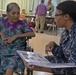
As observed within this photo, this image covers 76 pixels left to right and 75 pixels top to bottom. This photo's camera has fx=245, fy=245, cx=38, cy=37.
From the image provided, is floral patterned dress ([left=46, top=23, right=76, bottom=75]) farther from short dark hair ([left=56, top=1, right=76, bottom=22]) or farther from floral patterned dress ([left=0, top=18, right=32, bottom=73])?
floral patterned dress ([left=0, top=18, right=32, bottom=73])

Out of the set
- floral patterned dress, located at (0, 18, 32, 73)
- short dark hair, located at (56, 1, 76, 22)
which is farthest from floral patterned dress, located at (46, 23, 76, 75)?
floral patterned dress, located at (0, 18, 32, 73)

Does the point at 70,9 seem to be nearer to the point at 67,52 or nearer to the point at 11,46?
the point at 67,52

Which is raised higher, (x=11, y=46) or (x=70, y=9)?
(x=70, y=9)

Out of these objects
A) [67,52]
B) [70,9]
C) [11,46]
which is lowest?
[11,46]

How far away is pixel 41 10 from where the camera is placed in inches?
385

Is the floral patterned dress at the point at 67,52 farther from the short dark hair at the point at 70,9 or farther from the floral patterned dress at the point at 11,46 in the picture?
the floral patterned dress at the point at 11,46

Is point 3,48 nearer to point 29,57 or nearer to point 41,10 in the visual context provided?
point 29,57

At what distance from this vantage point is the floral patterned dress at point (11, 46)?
8.96ft

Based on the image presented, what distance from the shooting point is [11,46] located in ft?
9.35

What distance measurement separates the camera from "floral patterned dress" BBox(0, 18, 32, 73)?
273 centimetres

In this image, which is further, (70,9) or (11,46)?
(11,46)

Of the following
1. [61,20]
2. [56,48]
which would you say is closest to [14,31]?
[56,48]

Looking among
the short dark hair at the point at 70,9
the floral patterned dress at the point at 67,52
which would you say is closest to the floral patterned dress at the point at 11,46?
the floral patterned dress at the point at 67,52

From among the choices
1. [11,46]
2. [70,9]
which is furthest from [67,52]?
[11,46]
